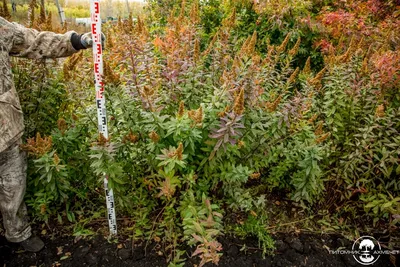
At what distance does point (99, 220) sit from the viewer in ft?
10.5

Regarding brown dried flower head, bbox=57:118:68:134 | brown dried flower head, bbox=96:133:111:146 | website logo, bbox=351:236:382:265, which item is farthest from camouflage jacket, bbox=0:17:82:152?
website logo, bbox=351:236:382:265

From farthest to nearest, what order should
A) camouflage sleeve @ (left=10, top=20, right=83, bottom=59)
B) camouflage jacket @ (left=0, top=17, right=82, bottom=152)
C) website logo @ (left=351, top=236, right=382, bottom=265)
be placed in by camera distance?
website logo @ (left=351, top=236, right=382, bottom=265)
camouflage sleeve @ (left=10, top=20, right=83, bottom=59)
camouflage jacket @ (left=0, top=17, right=82, bottom=152)

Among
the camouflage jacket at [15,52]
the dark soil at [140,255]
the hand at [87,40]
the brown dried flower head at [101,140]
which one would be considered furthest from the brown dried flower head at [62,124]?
the dark soil at [140,255]

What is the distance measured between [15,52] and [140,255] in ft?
6.90

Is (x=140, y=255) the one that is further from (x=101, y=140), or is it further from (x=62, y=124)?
(x=62, y=124)

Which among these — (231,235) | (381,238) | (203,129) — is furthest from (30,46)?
(381,238)

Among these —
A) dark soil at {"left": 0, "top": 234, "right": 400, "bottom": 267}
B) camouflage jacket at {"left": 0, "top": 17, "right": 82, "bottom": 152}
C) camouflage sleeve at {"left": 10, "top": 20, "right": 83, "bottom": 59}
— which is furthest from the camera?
dark soil at {"left": 0, "top": 234, "right": 400, "bottom": 267}

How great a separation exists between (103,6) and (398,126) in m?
23.5

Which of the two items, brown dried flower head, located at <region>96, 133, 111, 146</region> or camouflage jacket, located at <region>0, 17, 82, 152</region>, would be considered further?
camouflage jacket, located at <region>0, 17, 82, 152</region>

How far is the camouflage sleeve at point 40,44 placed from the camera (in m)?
2.57

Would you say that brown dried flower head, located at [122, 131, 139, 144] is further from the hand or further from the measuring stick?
the hand

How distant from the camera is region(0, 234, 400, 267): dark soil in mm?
2848

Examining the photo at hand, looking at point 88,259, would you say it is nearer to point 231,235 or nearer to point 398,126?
point 231,235

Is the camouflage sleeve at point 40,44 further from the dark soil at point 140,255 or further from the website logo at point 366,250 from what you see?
the website logo at point 366,250
